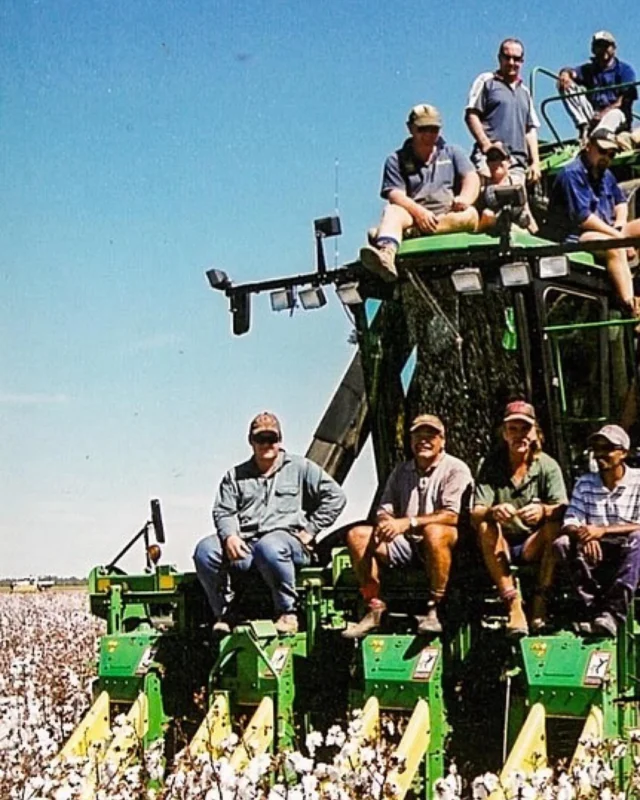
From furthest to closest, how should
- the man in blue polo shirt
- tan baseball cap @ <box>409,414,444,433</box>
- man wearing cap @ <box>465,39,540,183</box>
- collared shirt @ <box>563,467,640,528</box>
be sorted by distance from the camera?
man wearing cap @ <box>465,39,540,183</box>, the man in blue polo shirt, tan baseball cap @ <box>409,414,444,433</box>, collared shirt @ <box>563,467,640,528</box>

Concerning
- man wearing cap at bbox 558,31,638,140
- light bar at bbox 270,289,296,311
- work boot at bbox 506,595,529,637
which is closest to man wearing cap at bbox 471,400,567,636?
work boot at bbox 506,595,529,637

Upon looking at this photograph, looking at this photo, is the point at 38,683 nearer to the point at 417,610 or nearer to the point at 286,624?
the point at 286,624

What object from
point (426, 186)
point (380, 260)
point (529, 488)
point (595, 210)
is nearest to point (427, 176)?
point (426, 186)

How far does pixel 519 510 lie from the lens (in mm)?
9930

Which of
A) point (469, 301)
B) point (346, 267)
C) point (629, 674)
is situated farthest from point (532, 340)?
point (629, 674)

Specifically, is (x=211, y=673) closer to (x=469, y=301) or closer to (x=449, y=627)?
(x=449, y=627)

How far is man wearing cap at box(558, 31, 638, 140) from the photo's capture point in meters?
A: 14.4

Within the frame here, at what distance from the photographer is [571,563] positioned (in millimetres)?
9562

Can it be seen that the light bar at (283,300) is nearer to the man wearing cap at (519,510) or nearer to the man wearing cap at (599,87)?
the man wearing cap at (519,510)

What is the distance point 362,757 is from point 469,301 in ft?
13.2

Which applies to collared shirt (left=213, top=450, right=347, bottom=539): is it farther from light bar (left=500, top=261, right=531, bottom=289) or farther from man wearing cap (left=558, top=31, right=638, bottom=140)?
man wearing cap (left=558, top=31, right=638, bottom=140)

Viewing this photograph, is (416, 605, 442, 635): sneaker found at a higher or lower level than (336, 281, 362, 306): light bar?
lower

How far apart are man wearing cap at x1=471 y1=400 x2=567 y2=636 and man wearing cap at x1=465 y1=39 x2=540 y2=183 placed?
3332 mm

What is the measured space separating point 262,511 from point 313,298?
1.66 m
